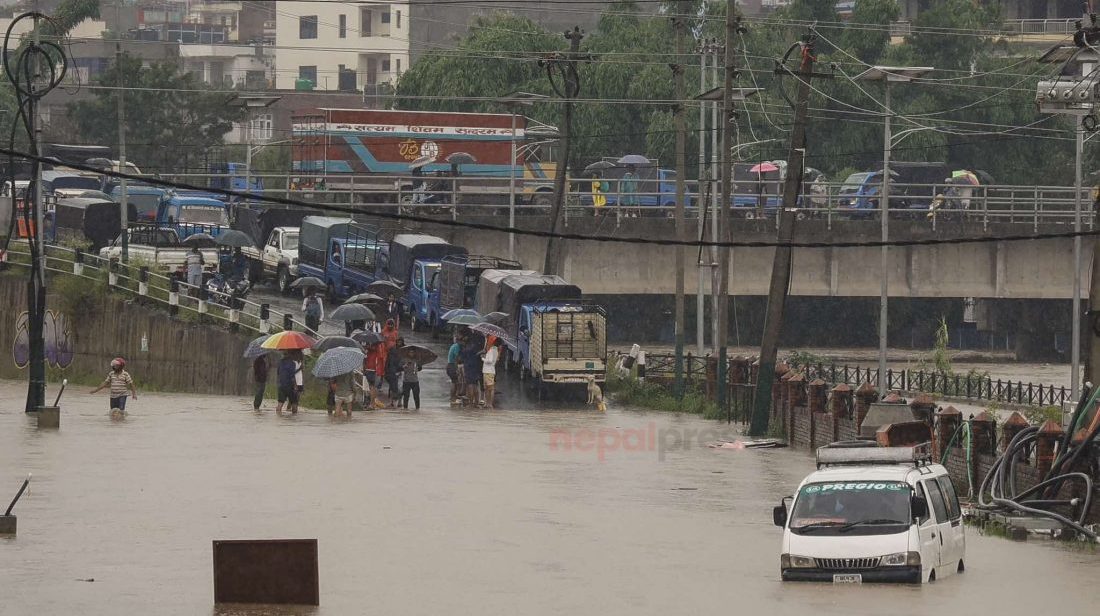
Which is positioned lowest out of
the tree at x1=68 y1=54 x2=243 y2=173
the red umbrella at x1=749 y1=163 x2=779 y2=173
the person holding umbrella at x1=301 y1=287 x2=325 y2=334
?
the person holding umbrella at x1=301 y1=287 x2=325 y2=334

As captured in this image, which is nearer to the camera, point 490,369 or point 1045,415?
point 1045,415

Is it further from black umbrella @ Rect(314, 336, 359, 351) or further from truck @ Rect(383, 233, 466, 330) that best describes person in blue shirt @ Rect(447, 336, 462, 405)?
truck @ Rect(383, 233, 466, 330)

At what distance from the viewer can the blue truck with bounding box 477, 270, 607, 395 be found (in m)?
43.1

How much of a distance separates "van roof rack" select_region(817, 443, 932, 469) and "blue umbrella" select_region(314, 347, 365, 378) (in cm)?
1738

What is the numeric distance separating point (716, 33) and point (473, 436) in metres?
59.1

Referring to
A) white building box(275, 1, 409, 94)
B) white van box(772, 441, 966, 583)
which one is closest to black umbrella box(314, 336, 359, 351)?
white van box(772, 441, 966, 583)

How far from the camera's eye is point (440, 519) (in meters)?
25.9

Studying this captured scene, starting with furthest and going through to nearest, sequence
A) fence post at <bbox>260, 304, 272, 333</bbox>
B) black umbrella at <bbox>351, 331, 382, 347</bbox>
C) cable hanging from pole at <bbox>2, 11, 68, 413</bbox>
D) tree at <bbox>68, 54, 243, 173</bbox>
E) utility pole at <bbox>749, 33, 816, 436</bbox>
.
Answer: tree at <bbox>68, 54, 243, 173</bbox>, fence post at <bbox>260, 304, 272, 333</bbox>, black umbrella at <bbox>351, 331, 382, 347</bbox>, utility pole at <bbox>749, 33, 816, 436</bbox>, cable hanging from pole at <bbox>2, 11, 68, 413</bbox>

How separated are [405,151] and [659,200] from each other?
10.5 meters

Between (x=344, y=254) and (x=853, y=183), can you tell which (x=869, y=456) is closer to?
(x=344, y=254)

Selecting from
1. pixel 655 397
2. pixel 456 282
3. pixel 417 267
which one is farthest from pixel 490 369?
pixel 417 267

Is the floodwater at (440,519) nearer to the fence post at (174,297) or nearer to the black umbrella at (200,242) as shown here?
the fence post at (174,297)

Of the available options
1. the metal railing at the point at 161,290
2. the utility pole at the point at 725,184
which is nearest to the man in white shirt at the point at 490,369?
the utility pole at the point at 725,184

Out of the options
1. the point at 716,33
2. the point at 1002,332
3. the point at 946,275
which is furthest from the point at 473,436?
the point at 716,33
